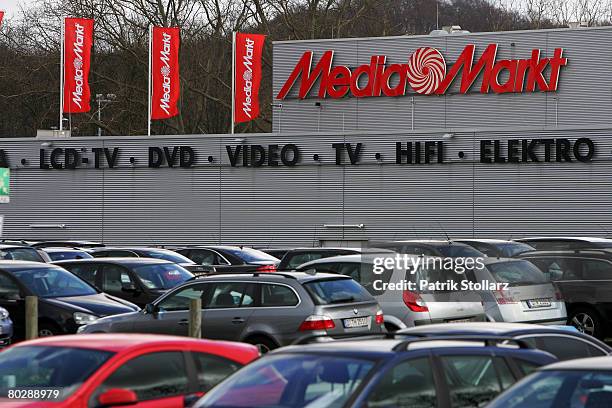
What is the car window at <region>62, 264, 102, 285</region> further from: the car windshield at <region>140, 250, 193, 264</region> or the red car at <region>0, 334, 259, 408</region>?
the red car at <region>0, 334, 259, 408</region>

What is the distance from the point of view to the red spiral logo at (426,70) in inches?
1813

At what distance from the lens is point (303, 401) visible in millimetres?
7551

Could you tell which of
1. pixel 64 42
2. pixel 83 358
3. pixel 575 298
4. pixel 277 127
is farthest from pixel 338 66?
pixel 83 358

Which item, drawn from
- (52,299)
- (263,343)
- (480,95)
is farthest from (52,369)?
(480,95)

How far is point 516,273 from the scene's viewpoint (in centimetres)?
1883

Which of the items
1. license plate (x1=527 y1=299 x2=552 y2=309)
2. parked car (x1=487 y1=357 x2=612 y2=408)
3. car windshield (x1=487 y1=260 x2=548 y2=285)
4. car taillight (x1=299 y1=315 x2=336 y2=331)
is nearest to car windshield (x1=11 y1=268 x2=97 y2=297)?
car taillight (x1=299 y1=315 x2=336 y2=331)

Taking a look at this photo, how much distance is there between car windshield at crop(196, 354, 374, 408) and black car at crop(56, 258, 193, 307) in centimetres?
1379

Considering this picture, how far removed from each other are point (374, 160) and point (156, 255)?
48.2 ft

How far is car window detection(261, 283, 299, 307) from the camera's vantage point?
1619 cm

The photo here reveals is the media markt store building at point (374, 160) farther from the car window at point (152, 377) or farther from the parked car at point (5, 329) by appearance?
the car window at point (152, 377)

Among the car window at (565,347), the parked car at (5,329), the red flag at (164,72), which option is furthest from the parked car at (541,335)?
the red flag at (164,72)

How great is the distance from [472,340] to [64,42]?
40.4 meters

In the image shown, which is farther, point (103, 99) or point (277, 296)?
point (103, 99)

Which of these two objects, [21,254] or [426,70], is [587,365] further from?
[426,70]
